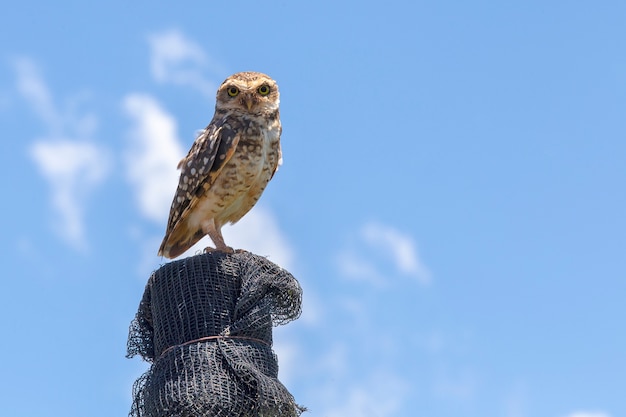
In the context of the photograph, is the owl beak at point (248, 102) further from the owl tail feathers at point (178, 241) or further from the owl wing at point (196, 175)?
the owl tail feathers at point (178, 241)

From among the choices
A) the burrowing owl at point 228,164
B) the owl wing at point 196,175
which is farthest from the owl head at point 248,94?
the owl wing at point 196,175

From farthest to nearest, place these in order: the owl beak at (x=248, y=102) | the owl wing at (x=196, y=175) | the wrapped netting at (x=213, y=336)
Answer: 1. the owl beak at (x=248, y=102)
2. the owl wing at (x=196, y=175)
3. the wrapped netting at (x=213, y=336)

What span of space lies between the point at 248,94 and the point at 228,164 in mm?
627

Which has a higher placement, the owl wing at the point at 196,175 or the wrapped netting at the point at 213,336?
the owl wing at the point at 196,175

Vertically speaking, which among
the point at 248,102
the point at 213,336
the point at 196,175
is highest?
the point at 248,102

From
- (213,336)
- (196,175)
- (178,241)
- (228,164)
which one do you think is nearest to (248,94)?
(228,164)

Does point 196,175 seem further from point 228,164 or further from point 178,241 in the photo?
point 178,241

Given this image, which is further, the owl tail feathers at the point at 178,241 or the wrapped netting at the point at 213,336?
the owl tail feathers at the point at 178,241

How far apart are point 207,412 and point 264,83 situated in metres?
3.43

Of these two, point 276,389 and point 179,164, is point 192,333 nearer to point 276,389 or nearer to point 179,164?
point 276,389

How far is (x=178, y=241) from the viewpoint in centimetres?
829

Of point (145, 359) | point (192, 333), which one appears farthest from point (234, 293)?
point (145, 359)

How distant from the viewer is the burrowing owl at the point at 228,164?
26.2 feet

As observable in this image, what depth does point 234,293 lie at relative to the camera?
634 centimetres
